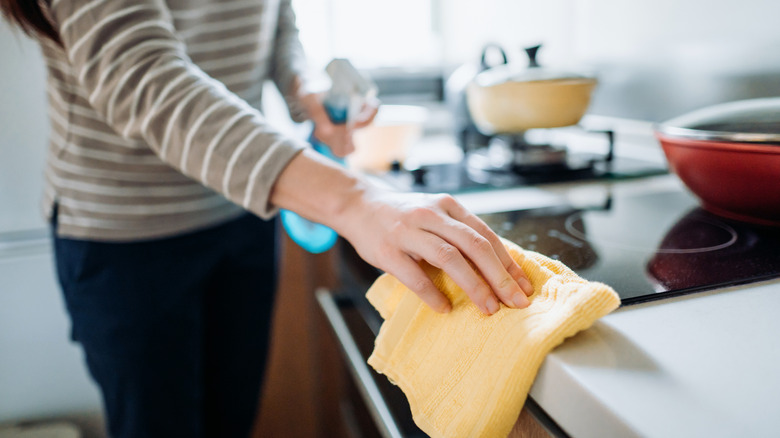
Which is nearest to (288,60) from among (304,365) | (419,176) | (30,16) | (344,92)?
(344,92)

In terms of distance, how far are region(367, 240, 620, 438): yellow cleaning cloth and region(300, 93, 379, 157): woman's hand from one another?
407mm

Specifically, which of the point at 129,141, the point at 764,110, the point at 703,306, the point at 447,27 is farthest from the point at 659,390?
the point at 447,27

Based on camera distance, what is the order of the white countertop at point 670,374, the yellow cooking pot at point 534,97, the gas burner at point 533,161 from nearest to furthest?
1. the white countertop at point 670,374
2. the yellow cooking pot at point 534,97
3. the gas burner at point 533,161

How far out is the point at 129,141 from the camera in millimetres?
651

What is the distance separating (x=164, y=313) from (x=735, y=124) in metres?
0.73

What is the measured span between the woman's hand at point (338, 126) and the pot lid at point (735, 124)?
40 centimetres

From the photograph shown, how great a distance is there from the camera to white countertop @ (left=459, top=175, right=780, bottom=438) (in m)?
0.27

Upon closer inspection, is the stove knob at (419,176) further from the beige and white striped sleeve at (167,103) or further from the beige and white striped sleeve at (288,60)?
the beige and white striped sleeve at (167,103)

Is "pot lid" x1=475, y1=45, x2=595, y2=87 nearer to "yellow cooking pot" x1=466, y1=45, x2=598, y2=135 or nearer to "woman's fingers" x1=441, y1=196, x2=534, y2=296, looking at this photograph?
"yellow cooking pot" x1=466, y1=45, x2=598, y2=135

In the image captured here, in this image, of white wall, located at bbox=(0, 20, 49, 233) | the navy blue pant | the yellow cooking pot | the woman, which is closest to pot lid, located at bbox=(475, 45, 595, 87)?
the yellow cooking pot

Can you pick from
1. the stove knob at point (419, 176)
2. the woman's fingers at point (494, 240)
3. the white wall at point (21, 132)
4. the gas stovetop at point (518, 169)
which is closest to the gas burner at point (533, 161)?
the gas stovetop at point (518, 169)

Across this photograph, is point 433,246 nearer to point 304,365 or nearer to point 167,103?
point 167,103

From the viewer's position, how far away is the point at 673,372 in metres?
0.31

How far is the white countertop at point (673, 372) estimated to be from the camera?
267mm
